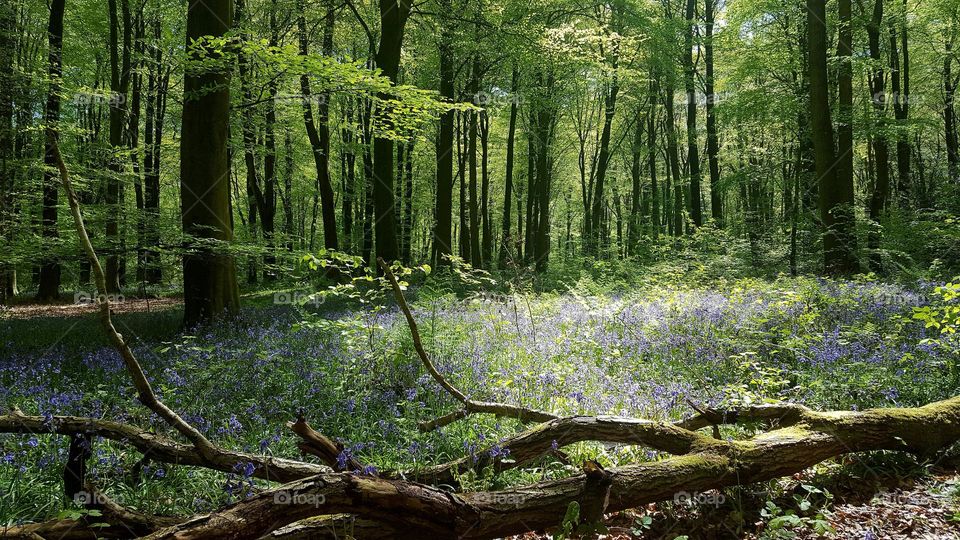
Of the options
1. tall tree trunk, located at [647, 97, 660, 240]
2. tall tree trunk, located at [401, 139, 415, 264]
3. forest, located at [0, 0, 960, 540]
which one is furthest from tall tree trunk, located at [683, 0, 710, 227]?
tall tree trunk, located at [401, 139, 415, 264]

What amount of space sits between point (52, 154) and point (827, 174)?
16.1 meters

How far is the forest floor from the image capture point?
288 cm

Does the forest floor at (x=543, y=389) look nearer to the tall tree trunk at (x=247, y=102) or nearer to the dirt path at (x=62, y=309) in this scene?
the tall tree trunk at (x=247, y=102)

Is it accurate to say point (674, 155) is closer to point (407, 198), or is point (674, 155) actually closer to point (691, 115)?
point (691, 115)

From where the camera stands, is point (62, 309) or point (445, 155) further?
point (445, 155)

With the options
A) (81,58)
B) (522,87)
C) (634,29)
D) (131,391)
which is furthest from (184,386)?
(81,58)

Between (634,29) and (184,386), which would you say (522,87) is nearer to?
(634,29)

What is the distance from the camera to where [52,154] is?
331 inches

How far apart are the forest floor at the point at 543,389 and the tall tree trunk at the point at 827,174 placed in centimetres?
312

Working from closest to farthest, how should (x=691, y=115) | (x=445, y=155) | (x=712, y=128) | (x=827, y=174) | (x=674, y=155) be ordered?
1. (x=827, y=174)
2. (x=445, y=155)
3. (x=712, y=128)
4. (x=691, y=115)
5. (x=674, y=155)

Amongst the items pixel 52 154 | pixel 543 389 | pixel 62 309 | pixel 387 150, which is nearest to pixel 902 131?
pixel 387 150

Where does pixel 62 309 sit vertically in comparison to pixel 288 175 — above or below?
below

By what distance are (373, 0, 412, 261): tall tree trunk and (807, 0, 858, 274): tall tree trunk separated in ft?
33.7

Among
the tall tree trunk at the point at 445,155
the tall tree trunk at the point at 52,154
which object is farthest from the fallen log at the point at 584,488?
the tall tree trunk at the point at 445,155
